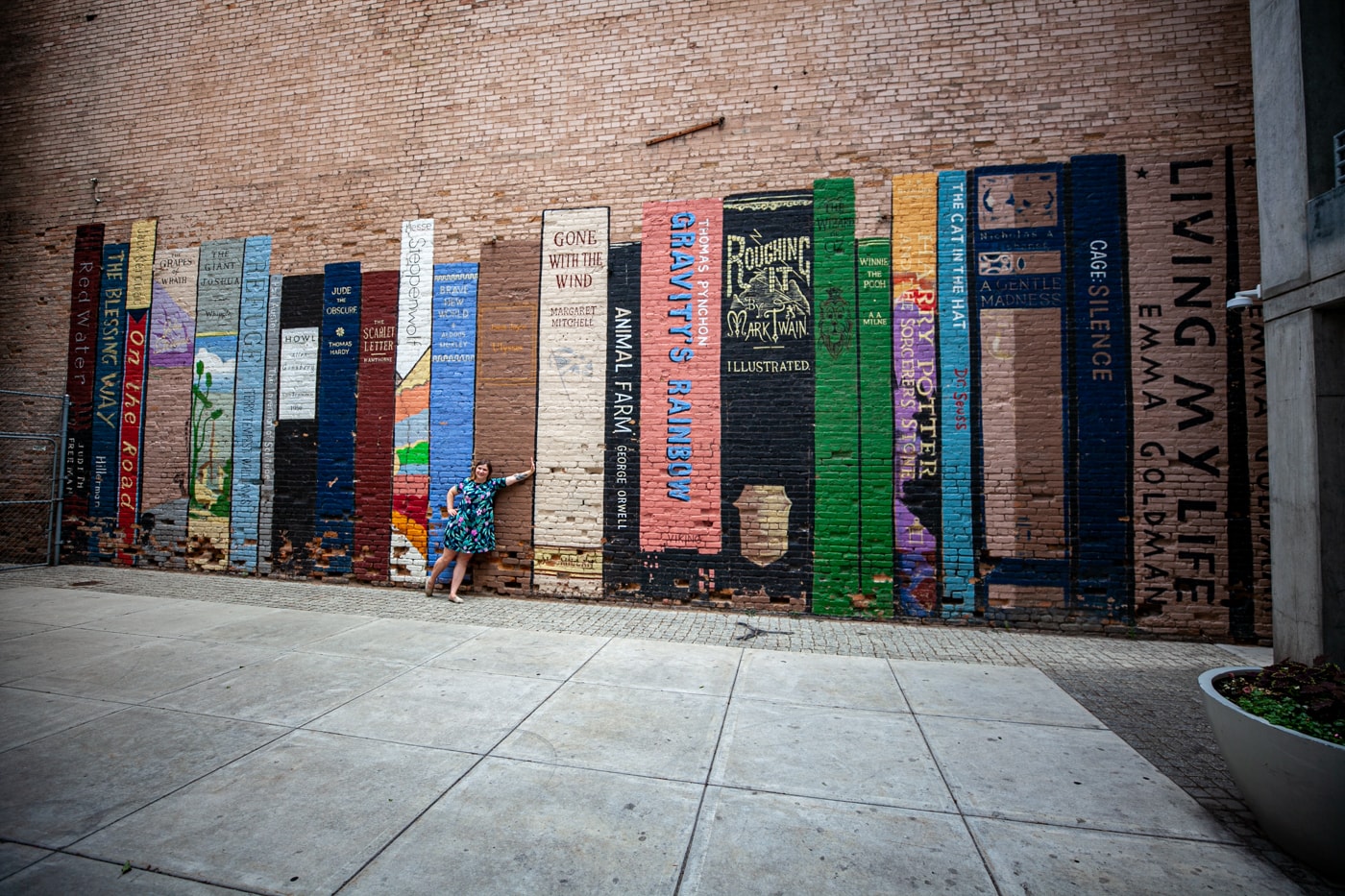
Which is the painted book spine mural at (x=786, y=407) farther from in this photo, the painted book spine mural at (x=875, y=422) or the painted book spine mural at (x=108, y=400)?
the painted book spine mural at (x=108, y=400)

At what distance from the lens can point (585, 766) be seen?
3.43 meters

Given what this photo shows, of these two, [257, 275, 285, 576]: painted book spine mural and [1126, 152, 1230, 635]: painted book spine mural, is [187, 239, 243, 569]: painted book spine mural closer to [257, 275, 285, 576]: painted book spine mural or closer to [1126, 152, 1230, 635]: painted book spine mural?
[257, 275, 285, 576]: painted book spine mural

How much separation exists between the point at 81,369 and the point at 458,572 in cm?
732

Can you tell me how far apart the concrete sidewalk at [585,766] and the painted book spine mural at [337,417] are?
2.19 meters

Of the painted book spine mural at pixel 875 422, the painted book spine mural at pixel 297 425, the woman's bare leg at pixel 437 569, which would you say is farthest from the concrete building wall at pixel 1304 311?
the painted book spine mural at pixel 297 425

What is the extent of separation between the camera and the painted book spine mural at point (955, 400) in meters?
6.61

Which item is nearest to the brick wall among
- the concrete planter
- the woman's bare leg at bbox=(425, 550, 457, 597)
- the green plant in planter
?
the woman's bare leg at bbox=(425, 550, 457, 597)

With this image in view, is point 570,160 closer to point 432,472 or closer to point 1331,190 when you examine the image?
point 432,472

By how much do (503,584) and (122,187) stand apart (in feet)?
28.6

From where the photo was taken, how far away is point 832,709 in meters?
4.27

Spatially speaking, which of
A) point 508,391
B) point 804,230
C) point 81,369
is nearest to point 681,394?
point 508,391

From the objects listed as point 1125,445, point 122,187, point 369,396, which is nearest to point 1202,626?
point 1125,445

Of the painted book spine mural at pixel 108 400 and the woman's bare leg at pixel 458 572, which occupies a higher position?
the painted book spine mural at pixel 108 400

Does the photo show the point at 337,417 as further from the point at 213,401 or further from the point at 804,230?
the point at 804,230
